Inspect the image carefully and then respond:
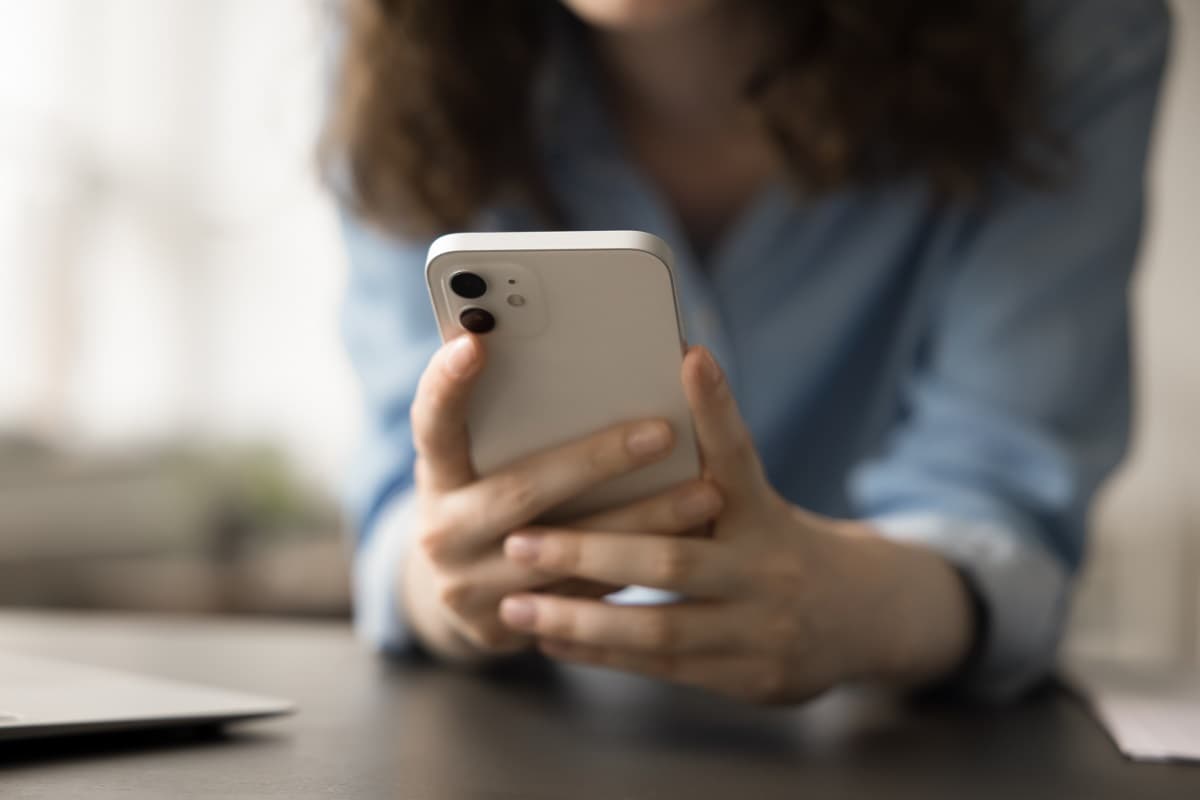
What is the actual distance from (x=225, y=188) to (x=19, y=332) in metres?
0.75

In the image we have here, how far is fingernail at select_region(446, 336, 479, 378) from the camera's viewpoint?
0.55m

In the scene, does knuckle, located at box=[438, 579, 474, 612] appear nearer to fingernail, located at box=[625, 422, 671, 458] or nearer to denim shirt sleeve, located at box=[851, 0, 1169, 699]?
fingernail, located at box=[625, 422, 671, 458]

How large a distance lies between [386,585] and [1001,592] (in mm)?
392

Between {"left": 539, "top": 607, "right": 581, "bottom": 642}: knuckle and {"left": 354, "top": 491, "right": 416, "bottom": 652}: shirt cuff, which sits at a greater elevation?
{"left": 354, "top": 491, "right": 416, "bottom": 652}: shirt cuff

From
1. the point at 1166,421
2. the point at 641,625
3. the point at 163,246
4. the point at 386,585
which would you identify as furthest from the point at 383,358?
the point at 163,246

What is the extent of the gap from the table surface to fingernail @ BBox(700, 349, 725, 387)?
16 cm

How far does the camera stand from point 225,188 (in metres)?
3.74

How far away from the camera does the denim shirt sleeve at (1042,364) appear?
2.54 ft

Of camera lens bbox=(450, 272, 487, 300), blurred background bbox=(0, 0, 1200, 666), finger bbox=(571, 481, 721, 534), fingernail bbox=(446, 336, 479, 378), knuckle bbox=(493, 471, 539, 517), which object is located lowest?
finger bbox=(571, 481, 721, 534)

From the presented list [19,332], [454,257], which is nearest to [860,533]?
[454,257]

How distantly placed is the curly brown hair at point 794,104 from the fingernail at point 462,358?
403 millimetres

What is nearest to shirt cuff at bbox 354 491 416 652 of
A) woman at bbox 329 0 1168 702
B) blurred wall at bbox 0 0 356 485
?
woman at bbox 329 0 1168 702

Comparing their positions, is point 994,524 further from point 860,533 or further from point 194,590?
point 194,590

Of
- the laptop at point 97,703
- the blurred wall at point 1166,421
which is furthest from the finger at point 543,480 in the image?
the blurred wall at point 1166,421
